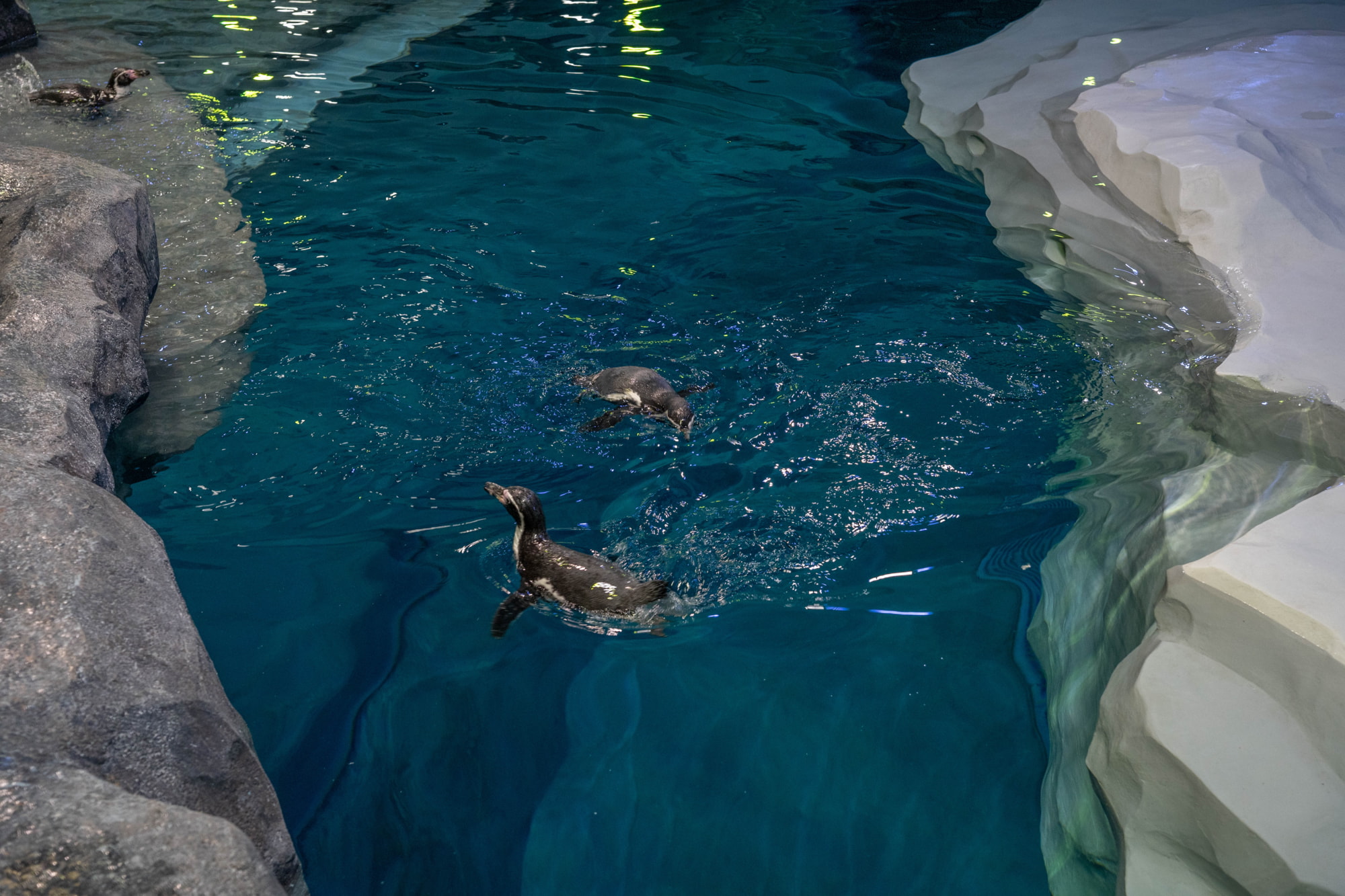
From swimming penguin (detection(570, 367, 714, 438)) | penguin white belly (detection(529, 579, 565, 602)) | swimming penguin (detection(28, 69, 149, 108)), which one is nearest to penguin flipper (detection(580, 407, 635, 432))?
swimming penguin (detection(570, 367, 714, 438))

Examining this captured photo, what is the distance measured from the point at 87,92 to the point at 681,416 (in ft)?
19.4

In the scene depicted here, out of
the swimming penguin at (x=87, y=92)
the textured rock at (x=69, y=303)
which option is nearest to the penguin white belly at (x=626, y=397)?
the textured rock at (x=69, y=303)

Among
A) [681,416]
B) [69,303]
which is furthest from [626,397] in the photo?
[69,303]

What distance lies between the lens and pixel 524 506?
3689 millimetres

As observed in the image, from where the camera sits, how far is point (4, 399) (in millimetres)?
3199

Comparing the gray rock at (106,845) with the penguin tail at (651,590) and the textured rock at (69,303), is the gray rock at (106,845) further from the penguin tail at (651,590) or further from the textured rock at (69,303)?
the penguin tail at (651,590)

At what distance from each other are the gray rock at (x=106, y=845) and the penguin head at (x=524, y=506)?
1.82 metres

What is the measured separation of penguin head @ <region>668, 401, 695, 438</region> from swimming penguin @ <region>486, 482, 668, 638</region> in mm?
806

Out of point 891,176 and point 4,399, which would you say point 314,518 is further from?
point 891,176

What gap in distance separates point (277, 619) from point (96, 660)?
1503 mm

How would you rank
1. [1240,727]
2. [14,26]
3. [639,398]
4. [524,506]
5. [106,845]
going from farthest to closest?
1. [14,26]
2. [639,398]
3. [524,506]
4. [1240,727]
5. [106,845]

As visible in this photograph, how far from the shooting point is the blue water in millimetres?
3105

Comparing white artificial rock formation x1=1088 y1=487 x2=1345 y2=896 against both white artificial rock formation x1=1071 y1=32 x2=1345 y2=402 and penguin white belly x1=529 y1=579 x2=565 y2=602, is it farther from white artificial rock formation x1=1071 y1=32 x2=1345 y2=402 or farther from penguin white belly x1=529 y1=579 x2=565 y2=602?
penguin white belly x1=529 y1=579 x2=565 y2=602

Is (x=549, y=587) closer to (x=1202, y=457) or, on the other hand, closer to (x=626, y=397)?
(x=626, y=397)
